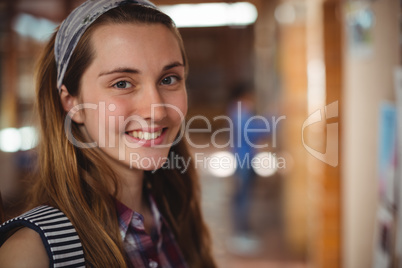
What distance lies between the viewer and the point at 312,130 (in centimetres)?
363

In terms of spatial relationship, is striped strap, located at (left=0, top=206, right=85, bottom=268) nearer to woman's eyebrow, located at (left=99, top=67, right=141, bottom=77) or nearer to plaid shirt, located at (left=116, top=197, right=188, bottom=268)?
plaid shirt, located at (left=116, top=197, right=188, bottom=268)

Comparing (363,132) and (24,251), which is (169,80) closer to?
(24,251)

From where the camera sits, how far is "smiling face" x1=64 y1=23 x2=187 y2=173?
96 cm

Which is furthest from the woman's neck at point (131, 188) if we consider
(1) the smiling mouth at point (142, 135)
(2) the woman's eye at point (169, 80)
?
(2) the woman's eye at point (169, 80)

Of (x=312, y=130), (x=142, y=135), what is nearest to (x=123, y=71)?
(x=142, y=135)

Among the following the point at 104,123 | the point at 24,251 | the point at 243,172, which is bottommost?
the point at 243,172

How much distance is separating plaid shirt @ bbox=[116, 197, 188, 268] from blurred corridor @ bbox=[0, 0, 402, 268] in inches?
11.1

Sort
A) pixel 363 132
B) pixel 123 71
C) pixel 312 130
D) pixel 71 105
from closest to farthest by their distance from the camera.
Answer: pixel 123 71 → pixel 71 105 → pixel 363 132 → pixel 312 130

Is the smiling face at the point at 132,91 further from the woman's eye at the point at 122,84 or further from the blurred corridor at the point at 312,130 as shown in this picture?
the blurred corridor at the point at 312,130

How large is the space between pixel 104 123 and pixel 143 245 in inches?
13.6

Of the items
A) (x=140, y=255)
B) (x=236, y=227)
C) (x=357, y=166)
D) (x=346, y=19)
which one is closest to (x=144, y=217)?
(x=140, y=255)

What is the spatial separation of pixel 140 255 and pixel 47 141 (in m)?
0.37

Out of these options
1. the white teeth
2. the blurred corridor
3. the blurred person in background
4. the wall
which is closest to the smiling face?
the white teeth

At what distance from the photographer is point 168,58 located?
Answer: 3.26ft
